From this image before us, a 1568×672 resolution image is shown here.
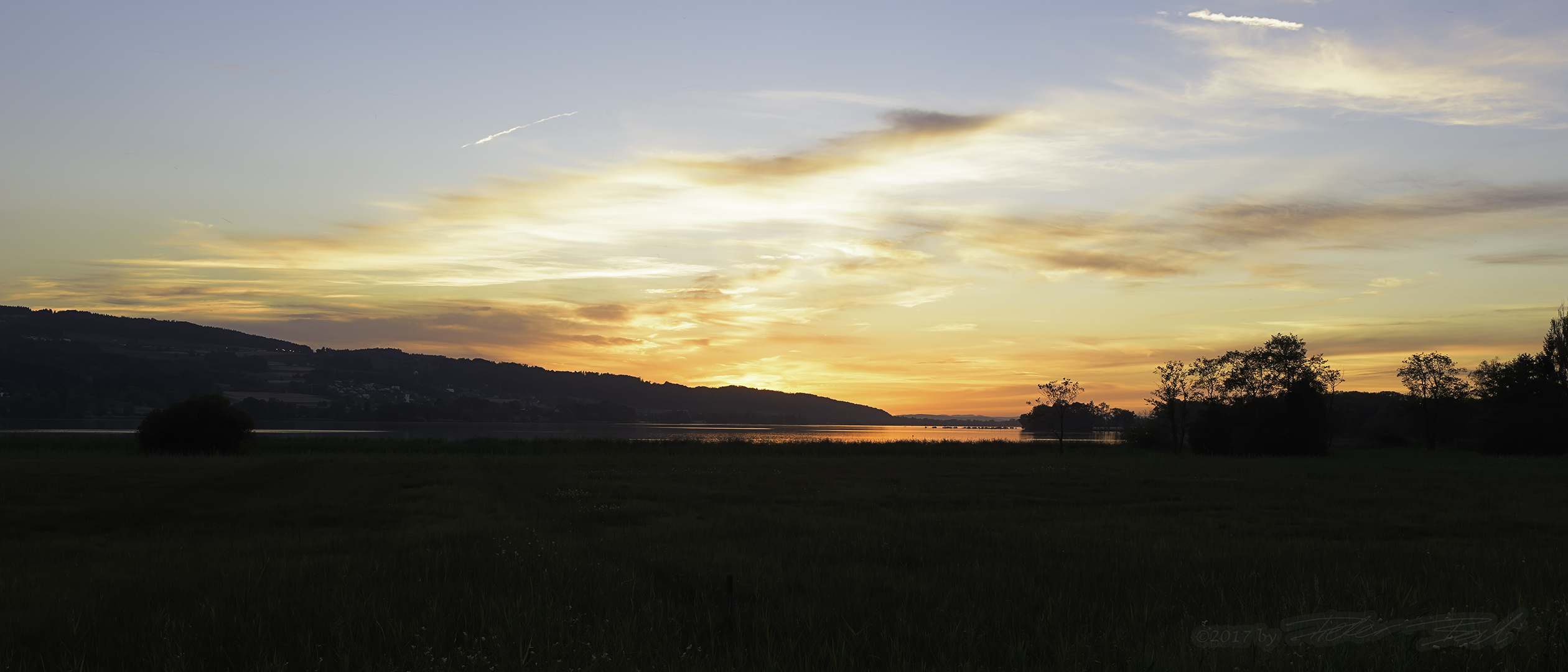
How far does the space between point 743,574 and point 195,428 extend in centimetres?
5828

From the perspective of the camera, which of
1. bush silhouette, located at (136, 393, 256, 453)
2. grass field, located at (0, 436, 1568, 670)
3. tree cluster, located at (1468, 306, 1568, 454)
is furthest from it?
tree cluster, located at (1468, 306, 1568, 454)

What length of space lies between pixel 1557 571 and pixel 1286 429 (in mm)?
70922

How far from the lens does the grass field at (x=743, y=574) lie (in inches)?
290

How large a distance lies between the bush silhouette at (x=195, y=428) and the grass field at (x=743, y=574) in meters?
27.1

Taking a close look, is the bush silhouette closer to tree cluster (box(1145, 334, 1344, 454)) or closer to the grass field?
the grass field

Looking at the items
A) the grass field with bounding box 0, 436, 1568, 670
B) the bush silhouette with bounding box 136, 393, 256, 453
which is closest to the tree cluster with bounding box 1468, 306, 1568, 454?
the grass field with bounding box 0, 436, 1568, 670

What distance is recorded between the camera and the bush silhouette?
5284 centimetres

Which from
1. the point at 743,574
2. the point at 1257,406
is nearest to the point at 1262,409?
the point at 1257,406

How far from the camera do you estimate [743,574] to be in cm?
1190

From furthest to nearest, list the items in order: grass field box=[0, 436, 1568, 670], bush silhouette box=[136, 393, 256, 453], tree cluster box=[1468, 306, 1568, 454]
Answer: tree cluster box=[1468, 306, 1568, 454]
bush silhouette box=[136, 393, 256, 453]
grass field box=[0, 436, 1568, 670]

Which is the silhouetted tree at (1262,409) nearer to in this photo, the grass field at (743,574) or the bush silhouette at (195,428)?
the grass field at (743,574)

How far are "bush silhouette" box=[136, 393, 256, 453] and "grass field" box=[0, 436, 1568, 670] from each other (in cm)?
2714

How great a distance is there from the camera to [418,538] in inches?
631

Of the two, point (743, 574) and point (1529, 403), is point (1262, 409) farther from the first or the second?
point (743, 574)
